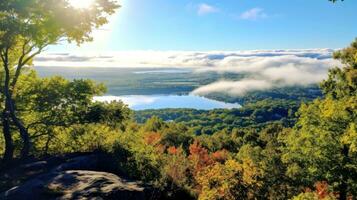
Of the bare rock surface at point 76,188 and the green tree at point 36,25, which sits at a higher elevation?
the green tree at point 36,25

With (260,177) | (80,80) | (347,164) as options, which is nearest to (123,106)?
(80,80)

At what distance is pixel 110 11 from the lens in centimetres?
2150

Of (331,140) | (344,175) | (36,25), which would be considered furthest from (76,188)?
(331,140)

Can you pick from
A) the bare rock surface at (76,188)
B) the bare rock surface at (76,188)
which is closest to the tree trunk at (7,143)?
the bare rock surface at (76,188)

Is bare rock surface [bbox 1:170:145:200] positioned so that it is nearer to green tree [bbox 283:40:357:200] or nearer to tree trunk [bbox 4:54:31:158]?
tree trunk [bbox 4:54:31:158]

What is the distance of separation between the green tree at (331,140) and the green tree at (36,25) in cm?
1672

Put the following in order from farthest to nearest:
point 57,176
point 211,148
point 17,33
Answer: point 211,148 → point 17,33 → point 57,176

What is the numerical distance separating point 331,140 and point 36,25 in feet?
73.1

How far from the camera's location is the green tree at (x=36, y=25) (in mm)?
18550

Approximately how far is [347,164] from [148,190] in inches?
723

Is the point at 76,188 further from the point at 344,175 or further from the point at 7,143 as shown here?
the point at 344,175

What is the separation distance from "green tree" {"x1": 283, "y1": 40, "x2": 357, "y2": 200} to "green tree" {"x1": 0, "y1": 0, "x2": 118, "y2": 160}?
54.9ft

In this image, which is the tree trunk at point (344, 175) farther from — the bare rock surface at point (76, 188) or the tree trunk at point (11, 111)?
the tree trunk at point (11, 111)

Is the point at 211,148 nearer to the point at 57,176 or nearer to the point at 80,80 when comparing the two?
the point at 80,80
